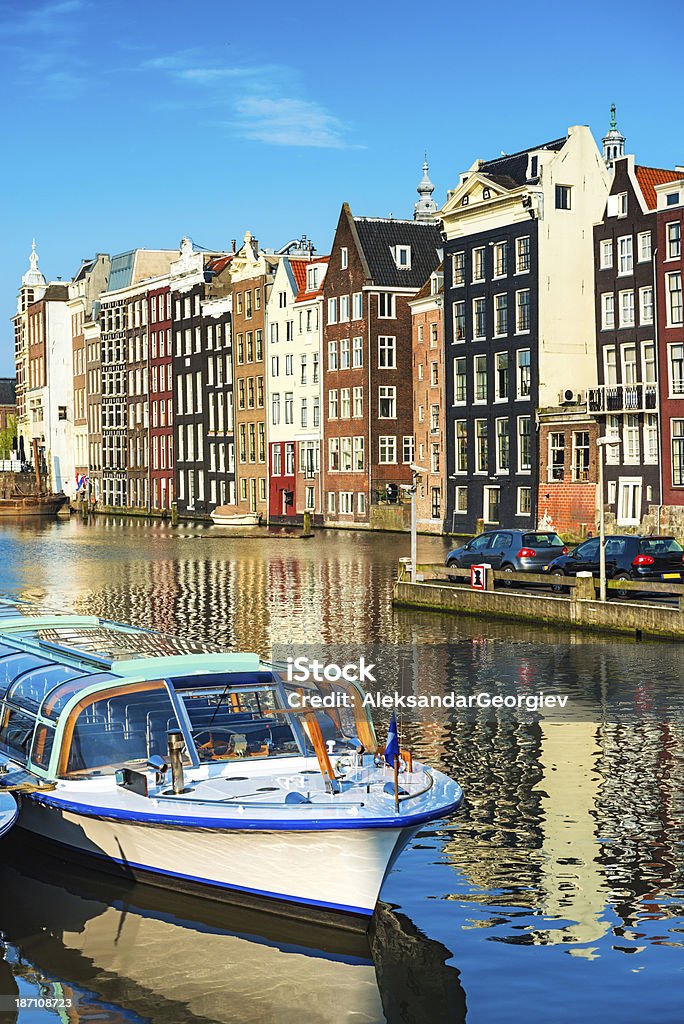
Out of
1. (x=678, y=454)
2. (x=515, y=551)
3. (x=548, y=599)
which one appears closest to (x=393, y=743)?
(x=548, y=599)

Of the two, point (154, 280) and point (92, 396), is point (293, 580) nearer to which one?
point (154, 280)

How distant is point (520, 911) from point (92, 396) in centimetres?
14495

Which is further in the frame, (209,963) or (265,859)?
(265,859)

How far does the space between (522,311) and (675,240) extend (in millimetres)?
12633

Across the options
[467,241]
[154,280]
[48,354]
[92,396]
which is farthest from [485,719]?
[48,354]

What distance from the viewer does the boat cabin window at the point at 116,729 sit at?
17656 mm

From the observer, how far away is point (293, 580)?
5797 cm

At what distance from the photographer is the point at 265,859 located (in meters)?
15.9

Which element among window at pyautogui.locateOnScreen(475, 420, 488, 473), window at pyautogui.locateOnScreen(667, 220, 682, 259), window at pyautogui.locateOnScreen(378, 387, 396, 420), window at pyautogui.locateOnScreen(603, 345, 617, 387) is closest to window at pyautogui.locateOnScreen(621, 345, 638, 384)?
window at pyautogui.locateOnScreen(603, 345, 617, 387)

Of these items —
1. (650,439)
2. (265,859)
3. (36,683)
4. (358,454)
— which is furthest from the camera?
(358,454)

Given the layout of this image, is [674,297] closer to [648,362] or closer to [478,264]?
[648,362]

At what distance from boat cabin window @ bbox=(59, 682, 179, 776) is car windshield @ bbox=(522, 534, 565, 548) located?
32327mm

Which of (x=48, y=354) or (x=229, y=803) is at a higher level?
(x=48, y=354)

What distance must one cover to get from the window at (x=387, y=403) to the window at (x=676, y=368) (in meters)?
30.2
